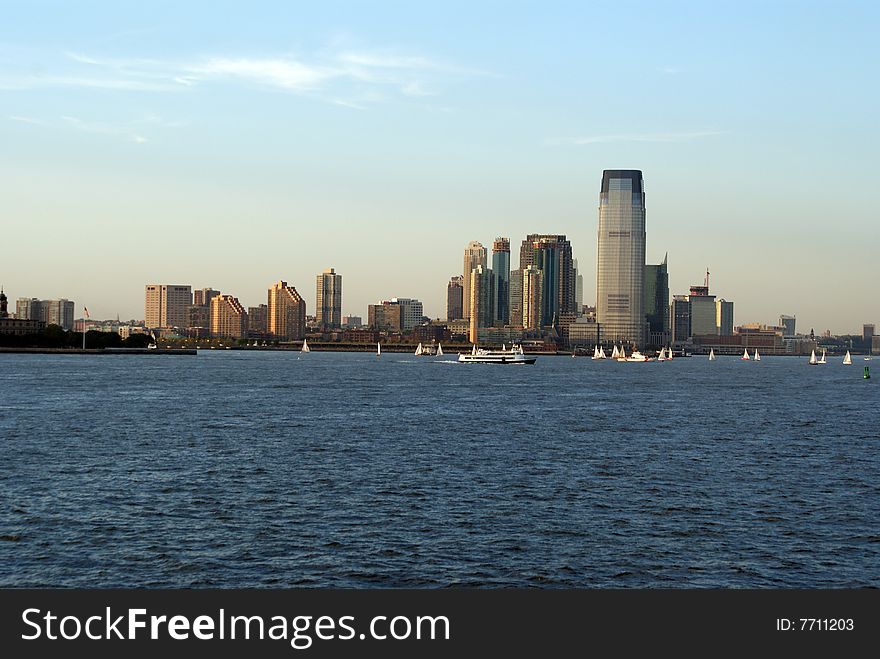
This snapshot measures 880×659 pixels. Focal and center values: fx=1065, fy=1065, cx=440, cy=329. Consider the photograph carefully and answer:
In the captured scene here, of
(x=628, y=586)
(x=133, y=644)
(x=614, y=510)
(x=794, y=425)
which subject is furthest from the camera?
(x=794, y=425)

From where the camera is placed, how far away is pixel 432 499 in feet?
156

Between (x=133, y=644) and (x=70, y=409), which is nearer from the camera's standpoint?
(x=133, y=644)

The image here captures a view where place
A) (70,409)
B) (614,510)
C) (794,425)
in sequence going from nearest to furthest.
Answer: (614,510) < (794,425) < (70,409)

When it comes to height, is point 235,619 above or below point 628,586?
above

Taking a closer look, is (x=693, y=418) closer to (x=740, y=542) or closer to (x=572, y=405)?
(x=572, y=405)

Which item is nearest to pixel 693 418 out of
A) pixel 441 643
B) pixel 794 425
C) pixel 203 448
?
pixel 794 425

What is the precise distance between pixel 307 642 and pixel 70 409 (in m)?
83.9

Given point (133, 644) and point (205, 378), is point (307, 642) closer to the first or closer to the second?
point (133, 644)

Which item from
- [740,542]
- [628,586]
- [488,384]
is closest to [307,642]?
[628,586]

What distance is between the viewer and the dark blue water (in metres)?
34.3

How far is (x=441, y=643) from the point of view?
17594mm

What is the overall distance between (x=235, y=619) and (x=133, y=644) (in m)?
1.89

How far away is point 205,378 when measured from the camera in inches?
6781

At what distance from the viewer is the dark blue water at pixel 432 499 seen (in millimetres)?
34344
